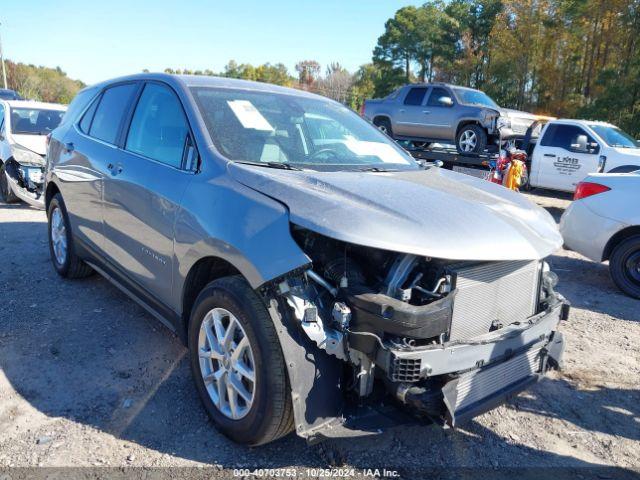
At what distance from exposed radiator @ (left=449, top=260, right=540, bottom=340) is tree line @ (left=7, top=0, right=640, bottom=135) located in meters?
21.6

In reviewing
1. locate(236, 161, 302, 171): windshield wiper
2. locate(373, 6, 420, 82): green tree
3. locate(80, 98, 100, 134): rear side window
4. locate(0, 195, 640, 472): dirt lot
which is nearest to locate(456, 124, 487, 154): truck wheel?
locate(0, 195, 640, 472): dirt lot

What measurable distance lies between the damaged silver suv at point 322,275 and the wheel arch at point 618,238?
2.97 metres

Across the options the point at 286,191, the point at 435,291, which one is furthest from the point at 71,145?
the point at 435,291

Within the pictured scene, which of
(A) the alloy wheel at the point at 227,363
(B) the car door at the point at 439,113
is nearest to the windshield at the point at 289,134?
(A) the alloy wheel at the point at 227,363

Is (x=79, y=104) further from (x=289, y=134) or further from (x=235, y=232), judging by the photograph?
(x=235, y=232)

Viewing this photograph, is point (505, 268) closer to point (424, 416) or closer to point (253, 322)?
point (424, 416)

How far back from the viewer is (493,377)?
2.65m

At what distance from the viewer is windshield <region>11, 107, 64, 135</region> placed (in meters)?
9.34

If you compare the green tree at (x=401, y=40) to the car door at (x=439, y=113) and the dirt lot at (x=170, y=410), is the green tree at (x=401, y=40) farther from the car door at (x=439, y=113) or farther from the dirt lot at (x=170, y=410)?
the dirt lot at (x=170, y=410)

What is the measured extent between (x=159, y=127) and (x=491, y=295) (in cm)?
239

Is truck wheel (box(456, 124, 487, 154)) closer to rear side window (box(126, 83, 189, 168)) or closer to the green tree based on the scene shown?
rear side window (box(126, 83, 189, 168))

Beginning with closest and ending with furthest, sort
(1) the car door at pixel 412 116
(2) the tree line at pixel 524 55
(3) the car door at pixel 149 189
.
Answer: (3) the car door at pixel 149 189 → (1) the car door at pixel 412 116 → (2) the tree line at pixel 524 55

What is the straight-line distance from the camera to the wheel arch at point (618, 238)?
5.58 m

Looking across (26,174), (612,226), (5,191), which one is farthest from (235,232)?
(5,191)
